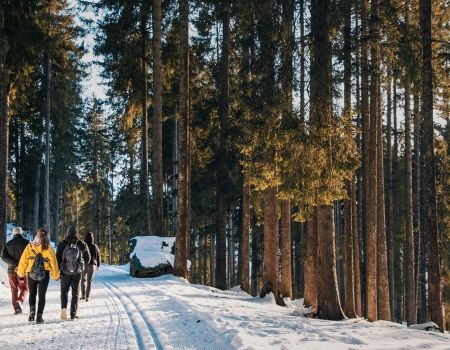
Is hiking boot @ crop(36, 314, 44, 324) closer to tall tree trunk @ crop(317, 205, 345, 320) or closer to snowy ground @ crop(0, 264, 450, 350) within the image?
snowy ground @ crop(0, 264, 450, 350)

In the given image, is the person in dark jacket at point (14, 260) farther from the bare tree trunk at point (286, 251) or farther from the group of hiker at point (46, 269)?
the bare tree trunk at point (286, 251)

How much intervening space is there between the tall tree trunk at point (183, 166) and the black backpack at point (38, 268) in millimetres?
7879

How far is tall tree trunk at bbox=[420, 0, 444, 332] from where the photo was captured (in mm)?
12156

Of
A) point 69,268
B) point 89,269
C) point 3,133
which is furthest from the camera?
point 3,133

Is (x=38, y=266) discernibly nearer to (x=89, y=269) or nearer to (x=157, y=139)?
(x=89, y=269)

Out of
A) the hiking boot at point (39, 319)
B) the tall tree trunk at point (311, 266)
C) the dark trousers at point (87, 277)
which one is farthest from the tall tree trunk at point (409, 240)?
the hiking boot at point (39, 319)

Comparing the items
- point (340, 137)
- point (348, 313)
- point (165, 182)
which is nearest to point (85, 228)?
point (165, 182)

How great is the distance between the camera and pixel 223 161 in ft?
71.1

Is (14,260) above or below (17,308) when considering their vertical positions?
above

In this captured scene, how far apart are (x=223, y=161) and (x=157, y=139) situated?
319 centimetres

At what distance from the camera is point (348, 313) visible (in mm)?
16375

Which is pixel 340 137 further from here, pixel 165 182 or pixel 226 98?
pixel 165 182

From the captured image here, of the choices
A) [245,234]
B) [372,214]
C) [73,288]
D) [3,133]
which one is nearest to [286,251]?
[245,234]

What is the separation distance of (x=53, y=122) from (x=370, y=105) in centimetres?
2462
